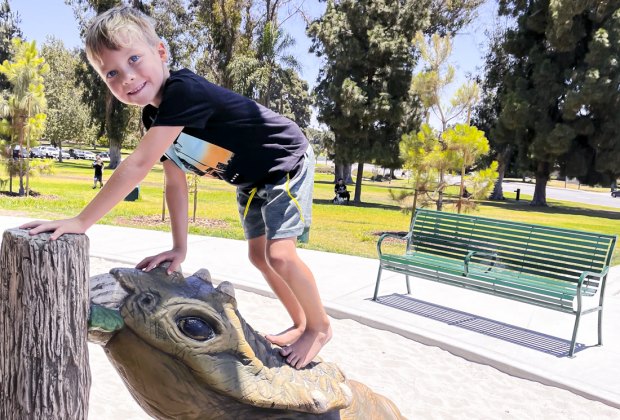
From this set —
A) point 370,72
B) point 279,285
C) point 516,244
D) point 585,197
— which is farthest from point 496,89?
point 279,285

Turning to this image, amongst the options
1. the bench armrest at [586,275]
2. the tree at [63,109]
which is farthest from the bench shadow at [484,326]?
the tree at [63,109]

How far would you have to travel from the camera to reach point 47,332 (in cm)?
142

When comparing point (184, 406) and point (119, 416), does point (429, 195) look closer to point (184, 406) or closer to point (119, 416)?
point (119, 416)

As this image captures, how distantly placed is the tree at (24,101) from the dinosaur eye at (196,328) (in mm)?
15423

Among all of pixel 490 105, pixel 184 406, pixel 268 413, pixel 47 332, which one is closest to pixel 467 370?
pixel 268 413

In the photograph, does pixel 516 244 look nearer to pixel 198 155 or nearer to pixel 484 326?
pixel 484 326

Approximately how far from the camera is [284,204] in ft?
7.36

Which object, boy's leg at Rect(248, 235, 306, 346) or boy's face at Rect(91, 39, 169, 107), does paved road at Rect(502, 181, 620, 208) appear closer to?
boy's leg at Rect(248, 235, 306, 346)

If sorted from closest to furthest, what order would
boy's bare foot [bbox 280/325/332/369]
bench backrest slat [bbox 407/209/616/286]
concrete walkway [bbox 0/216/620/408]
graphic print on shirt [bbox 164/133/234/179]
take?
graphic print on shirt [bbox 164/133/234/179], boy's bare foot [bbox 280/325/332/369], concrete walkway [bbox 0/216/620/408], bench backrest slat [bbox 407/209/616/286]

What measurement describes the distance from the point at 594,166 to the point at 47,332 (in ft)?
99.7

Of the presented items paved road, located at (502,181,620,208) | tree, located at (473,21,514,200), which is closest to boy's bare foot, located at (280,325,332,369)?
tree, located at (473,21,514,200)

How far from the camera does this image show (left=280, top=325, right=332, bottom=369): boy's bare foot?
86.7 inches

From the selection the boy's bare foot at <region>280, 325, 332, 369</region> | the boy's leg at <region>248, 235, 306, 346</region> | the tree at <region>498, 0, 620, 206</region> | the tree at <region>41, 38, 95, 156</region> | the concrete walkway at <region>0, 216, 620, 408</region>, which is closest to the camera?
the boy's bare foot at <region>280, 325, 332, 369</region>

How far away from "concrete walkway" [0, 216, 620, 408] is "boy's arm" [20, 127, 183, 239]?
366 cm
